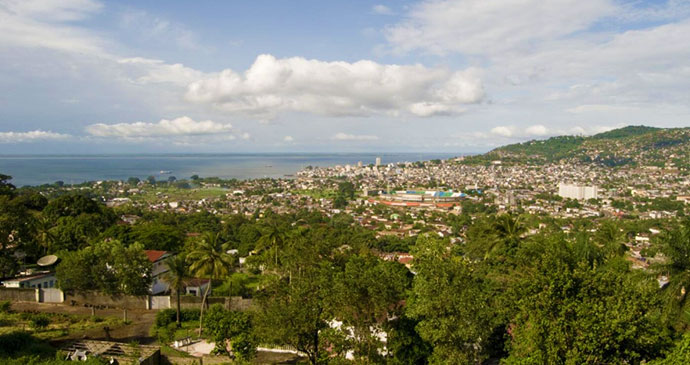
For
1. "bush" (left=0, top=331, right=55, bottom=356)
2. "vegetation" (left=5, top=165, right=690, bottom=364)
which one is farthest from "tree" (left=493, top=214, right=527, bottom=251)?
"bush" (left=0, top=331, right=55, bottom=356)

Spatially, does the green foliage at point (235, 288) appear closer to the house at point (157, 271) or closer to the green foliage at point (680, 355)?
the house at point (157, 271)

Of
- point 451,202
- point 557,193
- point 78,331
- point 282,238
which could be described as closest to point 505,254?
point 282,238

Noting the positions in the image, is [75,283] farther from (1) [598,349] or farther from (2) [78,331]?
(1) [598,349]

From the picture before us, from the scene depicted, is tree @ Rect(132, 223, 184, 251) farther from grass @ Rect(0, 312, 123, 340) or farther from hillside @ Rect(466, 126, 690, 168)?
hillside @ Rect(466, 126, 690, 168)

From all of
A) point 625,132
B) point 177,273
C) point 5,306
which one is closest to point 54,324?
point 5,306

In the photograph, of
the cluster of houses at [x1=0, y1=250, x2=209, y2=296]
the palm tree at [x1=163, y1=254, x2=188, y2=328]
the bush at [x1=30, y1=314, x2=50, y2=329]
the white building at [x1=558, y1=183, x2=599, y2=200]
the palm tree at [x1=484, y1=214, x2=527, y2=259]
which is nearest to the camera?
the bush at [x1=30, y1=314, x2=50, y2=329]

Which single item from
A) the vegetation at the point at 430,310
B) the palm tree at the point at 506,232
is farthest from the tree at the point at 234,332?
the palm tree at the point at 506,232

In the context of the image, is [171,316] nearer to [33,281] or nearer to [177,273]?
[177,273]
